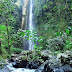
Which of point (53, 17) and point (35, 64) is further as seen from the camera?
point (53, 17)

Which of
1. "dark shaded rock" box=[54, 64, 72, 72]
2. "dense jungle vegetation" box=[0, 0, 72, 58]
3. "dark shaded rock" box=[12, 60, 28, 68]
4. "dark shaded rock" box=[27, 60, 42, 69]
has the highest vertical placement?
"dense jungle vegetation" box=[0, 0, 72, 58]

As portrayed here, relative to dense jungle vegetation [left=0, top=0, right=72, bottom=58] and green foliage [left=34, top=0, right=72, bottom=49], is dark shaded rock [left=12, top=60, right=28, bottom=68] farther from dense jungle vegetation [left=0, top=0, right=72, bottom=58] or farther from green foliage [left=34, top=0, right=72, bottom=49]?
green foliage [left=34, top=0, right=72, bottom=49]

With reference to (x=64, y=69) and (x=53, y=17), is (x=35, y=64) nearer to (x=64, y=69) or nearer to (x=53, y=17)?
(x=64, y=69)

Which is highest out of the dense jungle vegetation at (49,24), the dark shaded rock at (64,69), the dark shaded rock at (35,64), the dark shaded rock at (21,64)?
the dense jungle vegetation at (49,24)

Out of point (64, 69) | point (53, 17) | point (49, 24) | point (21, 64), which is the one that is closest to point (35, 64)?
point (21, 64)

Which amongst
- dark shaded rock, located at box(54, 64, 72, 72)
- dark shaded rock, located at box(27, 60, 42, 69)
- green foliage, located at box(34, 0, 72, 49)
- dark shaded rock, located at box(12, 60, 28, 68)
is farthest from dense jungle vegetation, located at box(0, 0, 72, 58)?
dark shaded rock, located at box(54, 64, 72, 72)

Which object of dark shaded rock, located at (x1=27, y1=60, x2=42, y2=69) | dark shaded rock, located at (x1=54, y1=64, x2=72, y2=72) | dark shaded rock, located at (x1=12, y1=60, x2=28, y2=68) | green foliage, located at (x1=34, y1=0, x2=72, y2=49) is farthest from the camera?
green foliage, located at (x1=34, y1=0, x2=72, y2=49)

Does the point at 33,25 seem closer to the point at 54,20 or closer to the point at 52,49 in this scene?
the point at 54,20

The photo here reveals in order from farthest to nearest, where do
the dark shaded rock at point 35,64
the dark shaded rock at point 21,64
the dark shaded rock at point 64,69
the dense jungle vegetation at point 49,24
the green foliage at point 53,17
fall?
1. the green foliage at point 53,17
2. the dense jungle vegetation at point 49,24
3. the dark shaded rock at point 21,64
4. the dark shaded rock at point 35,64
5. the dark shaded rock at point 64,69

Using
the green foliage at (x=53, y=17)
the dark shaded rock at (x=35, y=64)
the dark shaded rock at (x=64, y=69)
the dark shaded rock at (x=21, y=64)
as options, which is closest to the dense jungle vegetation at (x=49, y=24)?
the green foliage at (x=53, y=17)

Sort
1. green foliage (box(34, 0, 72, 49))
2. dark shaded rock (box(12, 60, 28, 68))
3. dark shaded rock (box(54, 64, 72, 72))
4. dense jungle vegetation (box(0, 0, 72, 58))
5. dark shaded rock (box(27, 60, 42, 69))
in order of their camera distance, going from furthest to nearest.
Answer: green foliage (box(34, 0, 72, 49)) → dense jungle vegetation (box(0, 0, 72, 58)) → dark shaded rock (box(12, 60, 28, 68)) → dark shaded rock (box(27, 60, 42, 69)) → dark shaded rock (box(54, 64, 72, 72))

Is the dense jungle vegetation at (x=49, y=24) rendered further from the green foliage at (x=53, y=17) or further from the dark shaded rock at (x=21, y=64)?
the dark shaded rock at (x=21, y=64)

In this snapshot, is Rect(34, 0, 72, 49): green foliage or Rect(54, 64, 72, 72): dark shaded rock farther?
Rect(34, 0, 72, 49): green foliage

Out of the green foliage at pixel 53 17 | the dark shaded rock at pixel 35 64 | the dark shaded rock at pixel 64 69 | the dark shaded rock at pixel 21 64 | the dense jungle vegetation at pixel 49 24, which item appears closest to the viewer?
the dark shaded rock at pixel 64 69
